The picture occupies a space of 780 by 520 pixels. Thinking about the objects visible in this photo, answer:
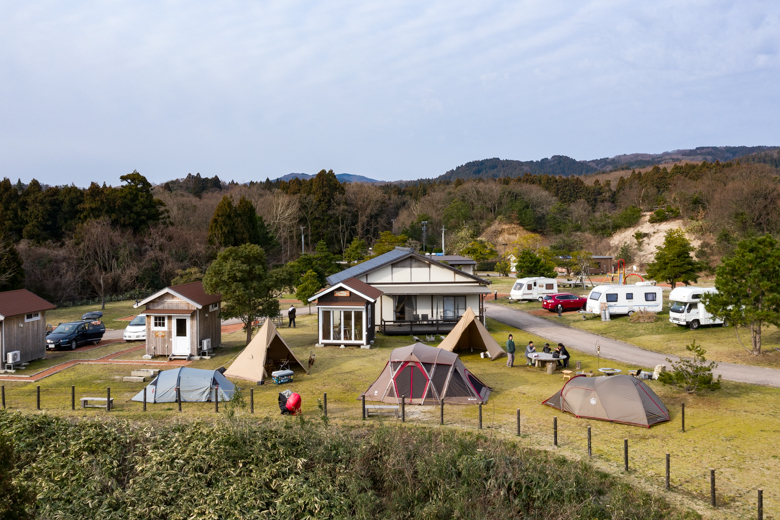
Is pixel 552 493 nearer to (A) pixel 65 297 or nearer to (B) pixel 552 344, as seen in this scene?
(B) pixel 552 344

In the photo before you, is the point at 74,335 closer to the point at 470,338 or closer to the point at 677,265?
the point at 470,338

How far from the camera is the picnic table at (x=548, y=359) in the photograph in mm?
19781

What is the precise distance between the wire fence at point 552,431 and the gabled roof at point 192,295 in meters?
4.99

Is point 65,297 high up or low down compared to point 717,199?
down

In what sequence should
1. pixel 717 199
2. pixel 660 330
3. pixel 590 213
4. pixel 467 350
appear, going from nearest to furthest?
pixel 467 350 → pixel 660 330 → pixel 717 199 → pixel 590 213

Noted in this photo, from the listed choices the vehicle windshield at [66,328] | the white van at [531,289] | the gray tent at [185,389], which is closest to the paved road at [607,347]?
the white van at [531,289]

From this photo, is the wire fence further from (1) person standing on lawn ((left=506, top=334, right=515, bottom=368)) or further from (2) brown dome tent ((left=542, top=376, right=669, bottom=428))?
(1) person standing on lawn ((left=506, top=334, right=515, bottom=368))

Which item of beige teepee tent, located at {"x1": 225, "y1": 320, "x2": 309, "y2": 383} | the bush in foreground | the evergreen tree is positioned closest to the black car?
beige teepee tent, located at {"x1": 225, "y1": 320, "x2": 309, "y2": 383}

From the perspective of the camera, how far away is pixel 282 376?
60.3ft

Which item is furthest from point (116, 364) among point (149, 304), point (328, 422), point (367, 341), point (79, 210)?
point (79, 210)

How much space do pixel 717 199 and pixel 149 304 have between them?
205ft

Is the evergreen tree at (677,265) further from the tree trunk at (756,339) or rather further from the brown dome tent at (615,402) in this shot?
the brown dome tent at (615,402)

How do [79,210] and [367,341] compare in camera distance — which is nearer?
[367,341]

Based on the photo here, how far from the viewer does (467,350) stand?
77.5ft
